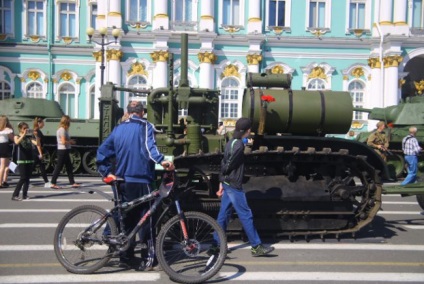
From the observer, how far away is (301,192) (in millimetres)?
7086

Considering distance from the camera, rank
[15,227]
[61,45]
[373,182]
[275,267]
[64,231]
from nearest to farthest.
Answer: [64,231] < [275,267] < [373,182] < [15,227] < [61,45]

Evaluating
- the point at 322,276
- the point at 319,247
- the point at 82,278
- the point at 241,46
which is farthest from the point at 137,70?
the point at 322,276

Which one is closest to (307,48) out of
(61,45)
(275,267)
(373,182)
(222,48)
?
(222,48)

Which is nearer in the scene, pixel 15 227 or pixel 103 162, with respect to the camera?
pixel 103 162

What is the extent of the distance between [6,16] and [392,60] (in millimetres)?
23806

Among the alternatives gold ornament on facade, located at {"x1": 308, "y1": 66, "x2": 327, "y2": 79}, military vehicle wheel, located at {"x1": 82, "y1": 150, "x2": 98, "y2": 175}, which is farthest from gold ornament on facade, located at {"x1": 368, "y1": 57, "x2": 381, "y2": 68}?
military vehicle wheel, located at {"x1": 82, "y1": 150, "x2": 98, "y2": 175}

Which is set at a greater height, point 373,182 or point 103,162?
point 103,162

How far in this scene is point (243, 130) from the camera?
6.21 meters

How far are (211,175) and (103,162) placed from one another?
2.26 meters

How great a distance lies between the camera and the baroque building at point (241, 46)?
89.7ft

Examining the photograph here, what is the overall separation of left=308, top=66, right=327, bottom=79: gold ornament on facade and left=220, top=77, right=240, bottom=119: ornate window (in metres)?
4.50

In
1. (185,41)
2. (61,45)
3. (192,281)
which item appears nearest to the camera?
(192,281)

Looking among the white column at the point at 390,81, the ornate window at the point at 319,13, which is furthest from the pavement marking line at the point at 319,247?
the ornate window at the point at 319,13

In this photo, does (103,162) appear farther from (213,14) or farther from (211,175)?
(213,14)
